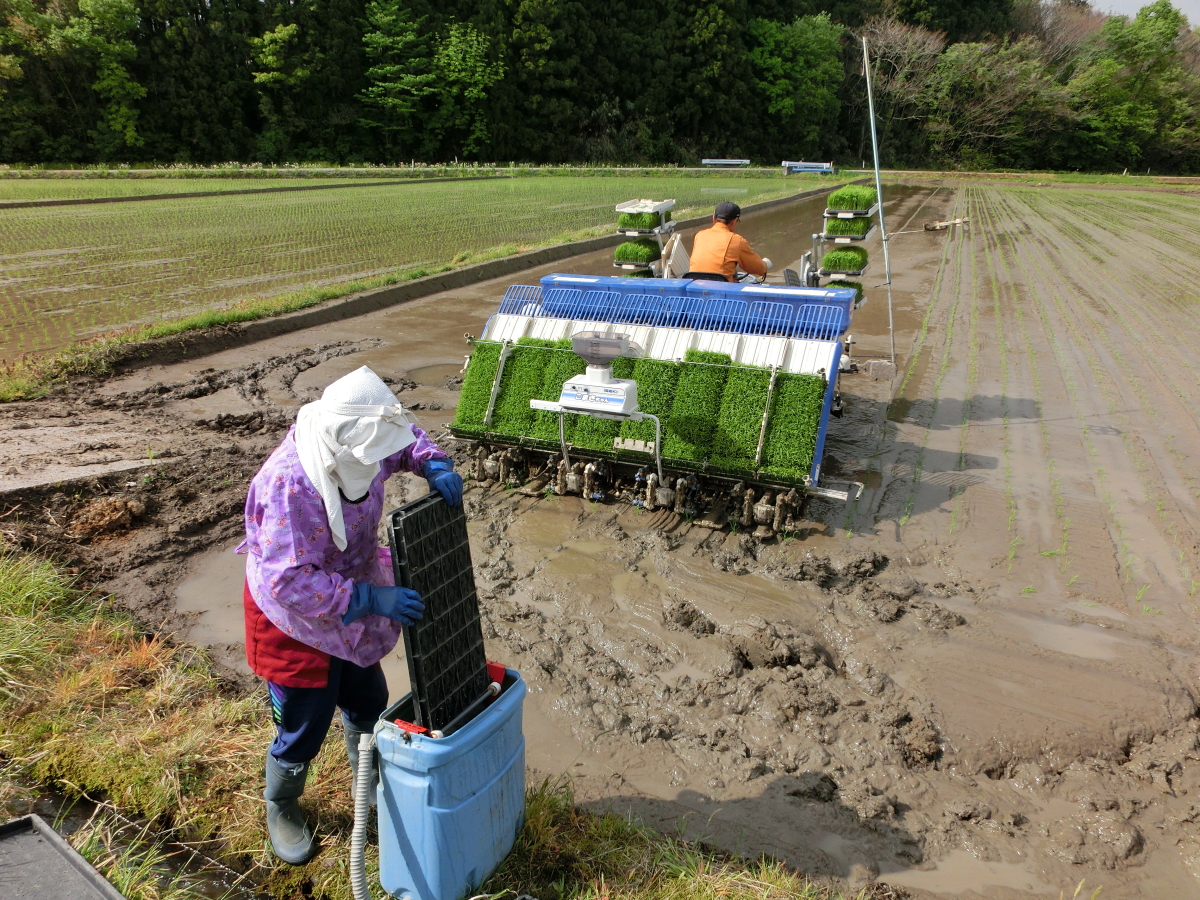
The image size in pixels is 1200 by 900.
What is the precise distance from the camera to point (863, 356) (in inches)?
382

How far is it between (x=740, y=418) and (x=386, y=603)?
Answer: 356cm

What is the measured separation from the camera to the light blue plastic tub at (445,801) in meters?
2.26

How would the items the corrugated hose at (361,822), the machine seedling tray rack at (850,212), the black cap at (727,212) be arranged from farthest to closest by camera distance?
the machine seedling tray rack at (850,212)
the black cap at (727,212)
the corrugated hose at (361,822)

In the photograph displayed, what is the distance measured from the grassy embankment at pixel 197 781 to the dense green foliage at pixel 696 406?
2.79m

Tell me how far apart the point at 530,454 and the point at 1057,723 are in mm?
3934

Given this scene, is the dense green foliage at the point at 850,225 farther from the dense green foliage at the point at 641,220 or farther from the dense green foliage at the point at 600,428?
the dense green foliage at the point at 600,428

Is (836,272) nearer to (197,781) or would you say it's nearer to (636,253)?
(636,253)

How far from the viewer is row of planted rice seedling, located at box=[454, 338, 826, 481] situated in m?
5.24

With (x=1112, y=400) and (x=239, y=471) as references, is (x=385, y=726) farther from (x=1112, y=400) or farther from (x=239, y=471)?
(x=1112, y=400)

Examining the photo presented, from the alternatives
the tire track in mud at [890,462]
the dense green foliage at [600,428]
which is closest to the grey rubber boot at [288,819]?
the dense green foliage at [600,428]

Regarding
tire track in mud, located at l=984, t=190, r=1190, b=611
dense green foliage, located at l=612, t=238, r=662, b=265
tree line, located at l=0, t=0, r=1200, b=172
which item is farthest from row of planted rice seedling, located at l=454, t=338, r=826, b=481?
tree line, located at l=0, t=0, r=1200, b=172

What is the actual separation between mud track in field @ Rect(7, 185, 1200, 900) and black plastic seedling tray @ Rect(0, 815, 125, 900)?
1.66 metres

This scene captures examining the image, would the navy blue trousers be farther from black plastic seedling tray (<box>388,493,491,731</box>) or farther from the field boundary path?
the field boundary path

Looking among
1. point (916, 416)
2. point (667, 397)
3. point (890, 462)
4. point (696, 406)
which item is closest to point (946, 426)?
point (916, 416)
